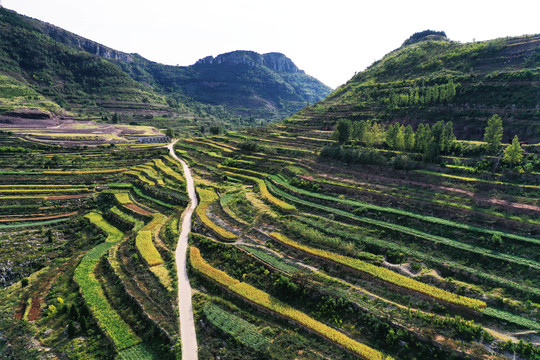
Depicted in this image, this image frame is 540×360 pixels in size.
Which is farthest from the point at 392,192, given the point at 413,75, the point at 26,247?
the point at 413,75

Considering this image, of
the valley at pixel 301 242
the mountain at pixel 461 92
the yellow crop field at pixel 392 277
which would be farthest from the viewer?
the mountain at pixel 461 92

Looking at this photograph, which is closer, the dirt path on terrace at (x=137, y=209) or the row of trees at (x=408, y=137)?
the row of trees at (x=408, y=137)

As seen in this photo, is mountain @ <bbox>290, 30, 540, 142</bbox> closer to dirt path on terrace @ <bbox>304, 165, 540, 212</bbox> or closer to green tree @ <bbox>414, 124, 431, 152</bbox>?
green tree @ <bbox>414, 124, 431, 152</bbox>

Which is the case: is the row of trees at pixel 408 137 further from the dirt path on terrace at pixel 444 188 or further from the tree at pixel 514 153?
the tree at pixel 514 153

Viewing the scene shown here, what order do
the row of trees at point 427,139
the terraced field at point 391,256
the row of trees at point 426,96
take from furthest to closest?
the row of trees at point 426,96
the row of trees at point 427,139
the terraced field at point 391,256

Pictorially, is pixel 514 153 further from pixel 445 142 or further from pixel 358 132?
pixel 358 132

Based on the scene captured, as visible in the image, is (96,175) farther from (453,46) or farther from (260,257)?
(453,46)

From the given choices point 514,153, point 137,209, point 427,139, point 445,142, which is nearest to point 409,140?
point 427,139

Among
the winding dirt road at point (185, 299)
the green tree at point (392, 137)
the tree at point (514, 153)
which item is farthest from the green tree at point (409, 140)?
the winding dirt road at point (185, 299)
